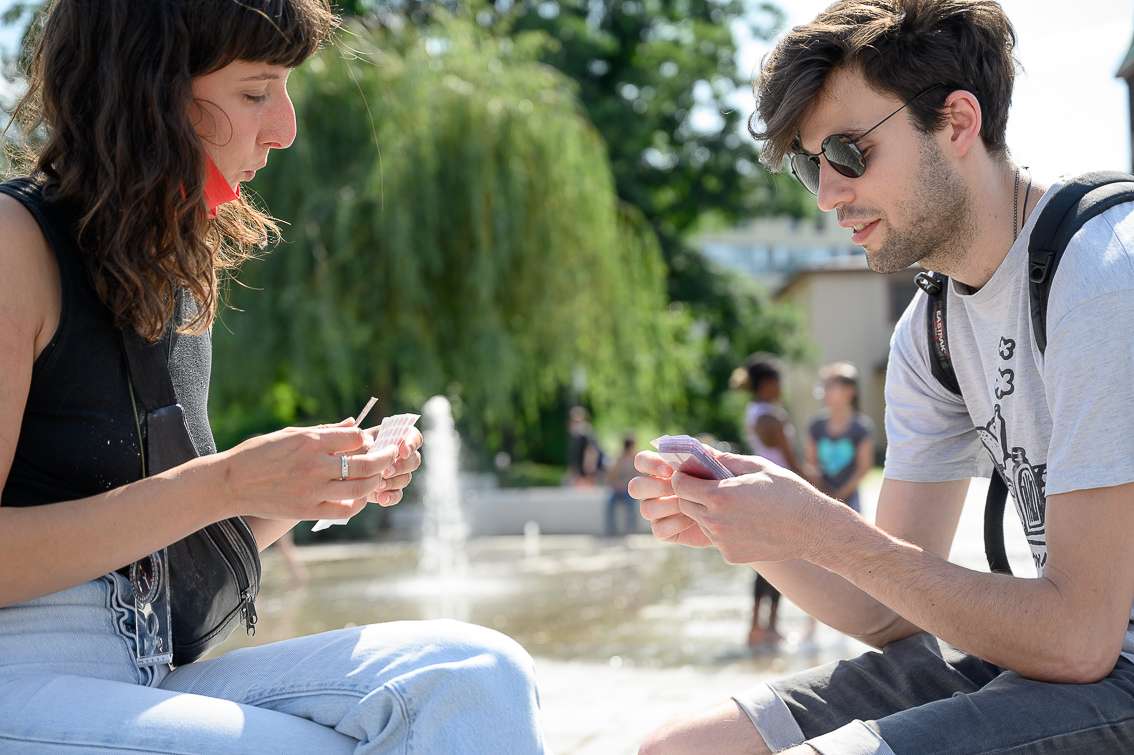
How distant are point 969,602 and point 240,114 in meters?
1.43

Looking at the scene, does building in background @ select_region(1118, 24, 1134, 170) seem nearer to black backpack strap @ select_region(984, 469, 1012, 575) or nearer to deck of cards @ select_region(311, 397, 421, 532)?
black backpack strap @ select_region(984, 469, 1012, 575)

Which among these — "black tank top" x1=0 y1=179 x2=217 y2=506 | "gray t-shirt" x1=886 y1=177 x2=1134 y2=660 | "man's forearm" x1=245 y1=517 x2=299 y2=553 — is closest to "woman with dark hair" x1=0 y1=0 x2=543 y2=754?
"black tank top" x1=0 y1=179 x2=217 y2=506

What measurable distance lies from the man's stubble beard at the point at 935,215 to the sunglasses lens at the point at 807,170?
0.21m

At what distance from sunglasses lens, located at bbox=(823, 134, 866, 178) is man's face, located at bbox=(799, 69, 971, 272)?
1 centimetres

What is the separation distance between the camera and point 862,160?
2305 mm

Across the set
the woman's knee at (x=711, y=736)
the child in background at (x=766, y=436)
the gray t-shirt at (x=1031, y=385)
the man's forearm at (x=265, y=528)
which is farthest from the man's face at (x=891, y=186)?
the child in background at (x=766, y=436)

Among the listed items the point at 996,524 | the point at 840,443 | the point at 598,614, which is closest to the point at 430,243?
the point at 598,614

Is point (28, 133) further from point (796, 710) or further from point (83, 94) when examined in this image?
point (796, 710)

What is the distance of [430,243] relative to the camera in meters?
15.0

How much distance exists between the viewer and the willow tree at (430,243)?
1471cm

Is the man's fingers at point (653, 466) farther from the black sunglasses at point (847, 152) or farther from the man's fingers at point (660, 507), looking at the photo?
the black sunglasses at point (847, 152)

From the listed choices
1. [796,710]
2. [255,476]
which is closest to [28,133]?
[255,476]

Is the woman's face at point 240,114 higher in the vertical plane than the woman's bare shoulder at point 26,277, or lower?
higher

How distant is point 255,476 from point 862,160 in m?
1.28
